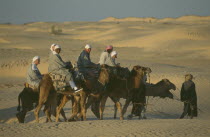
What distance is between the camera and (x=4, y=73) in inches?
1100

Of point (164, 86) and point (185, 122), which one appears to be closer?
point (185, 122)

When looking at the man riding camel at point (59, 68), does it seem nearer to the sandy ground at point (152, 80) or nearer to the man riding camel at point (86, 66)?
the man riding camel at point (86, 66)

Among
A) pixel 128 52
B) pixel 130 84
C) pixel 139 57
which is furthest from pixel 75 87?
pixel 128 52

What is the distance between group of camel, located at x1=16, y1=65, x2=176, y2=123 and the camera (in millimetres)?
13086

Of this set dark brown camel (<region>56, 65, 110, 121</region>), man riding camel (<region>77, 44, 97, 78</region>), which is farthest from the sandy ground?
man riding camel (<region>77, 44, 97, 78</region>)

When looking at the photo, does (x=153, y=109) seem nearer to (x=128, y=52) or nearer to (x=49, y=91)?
(x=49, y=91)

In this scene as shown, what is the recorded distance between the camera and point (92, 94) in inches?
530

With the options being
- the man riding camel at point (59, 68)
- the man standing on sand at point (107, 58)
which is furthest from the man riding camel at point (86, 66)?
the man standing on sand at point (107, 58)

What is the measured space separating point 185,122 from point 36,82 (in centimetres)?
468

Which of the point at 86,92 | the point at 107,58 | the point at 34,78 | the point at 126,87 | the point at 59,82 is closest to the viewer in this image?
the point at 59,82

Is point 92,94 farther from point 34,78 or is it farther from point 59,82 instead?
point 34,78

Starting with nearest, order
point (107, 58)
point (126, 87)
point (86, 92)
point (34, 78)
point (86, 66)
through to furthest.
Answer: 1. point (86, 92)
2. point (34, 78)
3. point (86, 66)
4. point (126, 87)
5. point (107, 58)

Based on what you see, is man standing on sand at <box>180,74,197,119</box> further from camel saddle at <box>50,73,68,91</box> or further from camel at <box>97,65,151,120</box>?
camel saddle at <box>50,73,68,91</box>

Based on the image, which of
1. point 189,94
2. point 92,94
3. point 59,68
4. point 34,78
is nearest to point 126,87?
point 92,94
